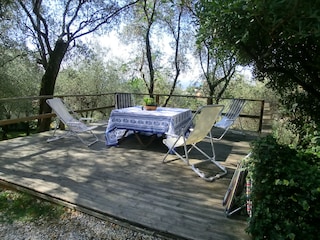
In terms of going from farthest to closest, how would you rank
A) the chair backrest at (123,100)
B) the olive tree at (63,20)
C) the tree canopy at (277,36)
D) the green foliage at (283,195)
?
the olive tree at (63,20)
the chair backrest at (123,100)
the green foliage at (283,195)
the tree canopy at (277,36)

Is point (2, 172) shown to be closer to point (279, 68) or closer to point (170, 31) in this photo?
point (279, 68)

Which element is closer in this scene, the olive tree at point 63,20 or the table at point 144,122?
the table at point 144,122

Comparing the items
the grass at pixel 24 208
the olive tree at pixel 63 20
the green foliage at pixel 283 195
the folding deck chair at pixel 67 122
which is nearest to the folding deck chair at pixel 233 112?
the folding deck chair at pixel 67 122

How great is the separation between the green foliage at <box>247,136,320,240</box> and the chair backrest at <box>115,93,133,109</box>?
4.33 meters

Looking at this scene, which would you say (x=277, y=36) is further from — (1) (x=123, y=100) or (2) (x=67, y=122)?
(1) (x=123, y=100)

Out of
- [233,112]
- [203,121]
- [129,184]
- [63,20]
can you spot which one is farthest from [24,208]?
[63,20]

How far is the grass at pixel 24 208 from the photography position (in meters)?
2.25

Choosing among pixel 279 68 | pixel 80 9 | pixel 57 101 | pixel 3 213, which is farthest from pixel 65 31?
pixel 279 68

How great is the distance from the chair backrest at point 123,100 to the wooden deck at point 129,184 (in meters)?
1.52

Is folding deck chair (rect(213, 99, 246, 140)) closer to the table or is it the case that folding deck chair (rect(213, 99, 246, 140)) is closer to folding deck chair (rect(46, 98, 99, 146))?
the table

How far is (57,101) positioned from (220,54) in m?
3.62

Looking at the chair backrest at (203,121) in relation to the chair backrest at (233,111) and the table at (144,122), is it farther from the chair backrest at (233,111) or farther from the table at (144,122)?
the chair backrest at (233,111)

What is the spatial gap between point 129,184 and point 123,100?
3.29 metres

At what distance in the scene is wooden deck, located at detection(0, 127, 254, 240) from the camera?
2115 mm
